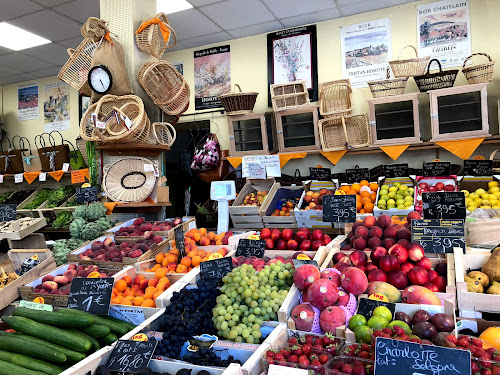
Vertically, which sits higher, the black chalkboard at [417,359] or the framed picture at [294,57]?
the framed picture at [294,57]

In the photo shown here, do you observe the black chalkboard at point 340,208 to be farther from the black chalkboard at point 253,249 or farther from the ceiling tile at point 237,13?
the ceiling tile at point 237,13

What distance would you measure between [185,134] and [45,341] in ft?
16.9

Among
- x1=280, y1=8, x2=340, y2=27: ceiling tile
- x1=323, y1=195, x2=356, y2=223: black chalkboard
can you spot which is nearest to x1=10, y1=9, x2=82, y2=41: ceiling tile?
x1=280, y1=8, x2=340, y2=27: ceiling tile

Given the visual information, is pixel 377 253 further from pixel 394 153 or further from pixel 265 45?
pixel 265 45

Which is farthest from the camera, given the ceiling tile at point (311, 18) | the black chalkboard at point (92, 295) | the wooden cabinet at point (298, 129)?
the ceiling tile at point (311, 18)

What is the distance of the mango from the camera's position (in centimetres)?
173

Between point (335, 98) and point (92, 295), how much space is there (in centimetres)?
413

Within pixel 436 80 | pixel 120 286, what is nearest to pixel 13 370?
pixel 120 286

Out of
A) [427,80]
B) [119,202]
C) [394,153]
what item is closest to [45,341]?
[119,202]

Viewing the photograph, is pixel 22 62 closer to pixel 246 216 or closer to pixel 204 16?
pixel 204 16

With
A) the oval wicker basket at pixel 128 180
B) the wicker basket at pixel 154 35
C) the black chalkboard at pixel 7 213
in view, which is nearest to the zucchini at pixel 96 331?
the oval wicker basket at pixel 128 180

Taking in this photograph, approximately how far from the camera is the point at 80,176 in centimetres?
544

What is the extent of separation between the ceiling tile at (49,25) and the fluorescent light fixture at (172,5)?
132 cm

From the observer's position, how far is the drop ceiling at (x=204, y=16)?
4680 millimetres
